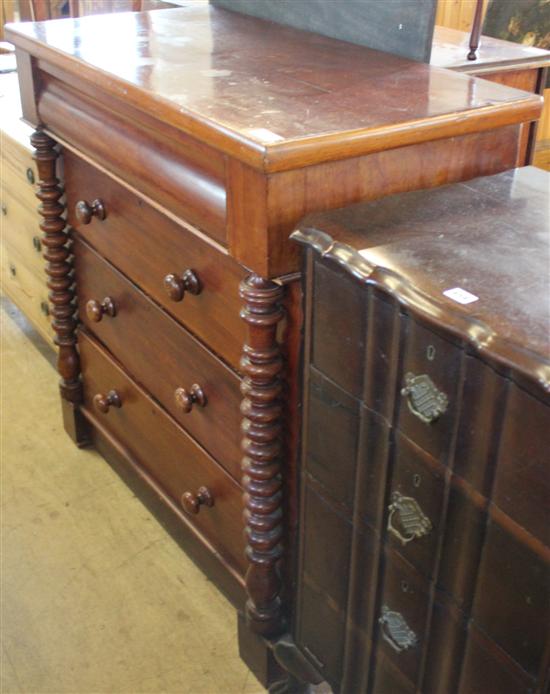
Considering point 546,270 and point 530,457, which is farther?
point 546,270

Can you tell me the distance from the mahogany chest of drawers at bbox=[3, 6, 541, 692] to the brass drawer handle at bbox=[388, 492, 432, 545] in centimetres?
25

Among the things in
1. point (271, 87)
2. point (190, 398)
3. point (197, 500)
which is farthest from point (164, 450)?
point (271, 87)

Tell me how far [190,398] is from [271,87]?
1.70 feet

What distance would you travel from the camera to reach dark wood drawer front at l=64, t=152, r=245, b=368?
1250mm

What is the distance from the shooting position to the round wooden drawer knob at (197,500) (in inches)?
58.6

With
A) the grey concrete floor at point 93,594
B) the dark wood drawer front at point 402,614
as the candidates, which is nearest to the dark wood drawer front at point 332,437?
the dark wood drawer front at point 402,614

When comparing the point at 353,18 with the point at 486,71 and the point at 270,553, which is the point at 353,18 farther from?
the point at 270,553

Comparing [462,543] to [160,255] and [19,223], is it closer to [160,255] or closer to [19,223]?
[160,255]

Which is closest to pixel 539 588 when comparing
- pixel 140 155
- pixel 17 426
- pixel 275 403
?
pixel 275 403


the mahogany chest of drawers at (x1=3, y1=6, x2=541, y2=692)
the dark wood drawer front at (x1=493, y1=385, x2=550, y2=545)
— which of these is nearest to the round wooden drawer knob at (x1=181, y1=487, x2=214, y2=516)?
the mahogany chest of drawers at (x1=3, y1=6, x2=541, y2=692)

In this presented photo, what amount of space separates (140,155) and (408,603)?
0.75 m

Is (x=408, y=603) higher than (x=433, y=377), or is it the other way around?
(x=433, y=377)

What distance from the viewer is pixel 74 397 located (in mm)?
2016

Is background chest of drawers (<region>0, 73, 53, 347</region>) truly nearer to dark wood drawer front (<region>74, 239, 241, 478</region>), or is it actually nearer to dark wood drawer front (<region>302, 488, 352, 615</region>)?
dark wood drawer front (<region>74, 239, 241, 478</region>)
